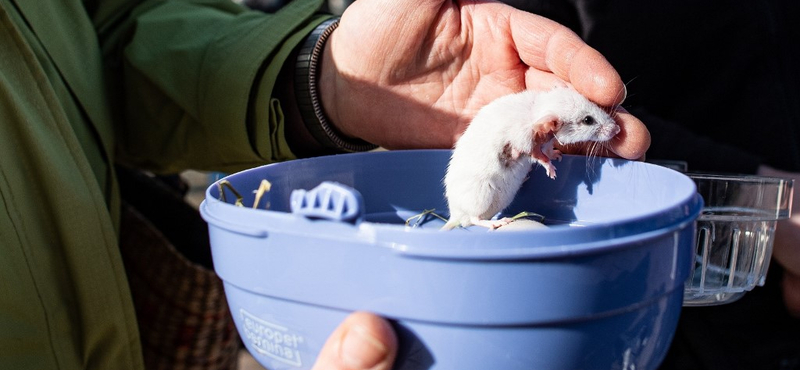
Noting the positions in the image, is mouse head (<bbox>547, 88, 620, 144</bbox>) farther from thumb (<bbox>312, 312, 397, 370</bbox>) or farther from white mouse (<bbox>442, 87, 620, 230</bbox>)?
thumb (<bbox>312, 312, 397, 370</bbox>)

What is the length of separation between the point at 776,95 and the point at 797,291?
703 millimetres

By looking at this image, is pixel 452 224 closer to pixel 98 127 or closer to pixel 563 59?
pixel 563 59

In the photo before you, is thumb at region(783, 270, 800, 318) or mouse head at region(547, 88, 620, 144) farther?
thumb at region(783, 270, 800, 318)

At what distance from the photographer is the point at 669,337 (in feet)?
3.39

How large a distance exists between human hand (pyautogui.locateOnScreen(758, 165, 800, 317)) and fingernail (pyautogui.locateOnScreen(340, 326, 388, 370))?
5.80ft

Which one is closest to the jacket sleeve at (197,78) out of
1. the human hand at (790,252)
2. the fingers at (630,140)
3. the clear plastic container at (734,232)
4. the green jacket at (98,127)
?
the green jacket at (98,127)

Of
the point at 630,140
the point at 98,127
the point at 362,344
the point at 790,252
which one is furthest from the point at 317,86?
the point at 790,252

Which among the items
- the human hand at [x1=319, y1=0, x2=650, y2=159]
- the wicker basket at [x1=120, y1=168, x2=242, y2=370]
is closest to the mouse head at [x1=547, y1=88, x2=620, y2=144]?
the human hand at [x1=319, y1=0, x2=650, y2=159]

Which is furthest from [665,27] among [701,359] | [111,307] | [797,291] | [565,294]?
[111,307]

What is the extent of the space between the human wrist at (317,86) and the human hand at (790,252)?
1446 mm

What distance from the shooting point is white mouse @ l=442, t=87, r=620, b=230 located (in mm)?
1451

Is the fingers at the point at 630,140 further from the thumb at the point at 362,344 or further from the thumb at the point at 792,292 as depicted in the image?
the thumb at the point at 792,292

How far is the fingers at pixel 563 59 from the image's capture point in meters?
1.40

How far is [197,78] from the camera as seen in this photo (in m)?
1.81
